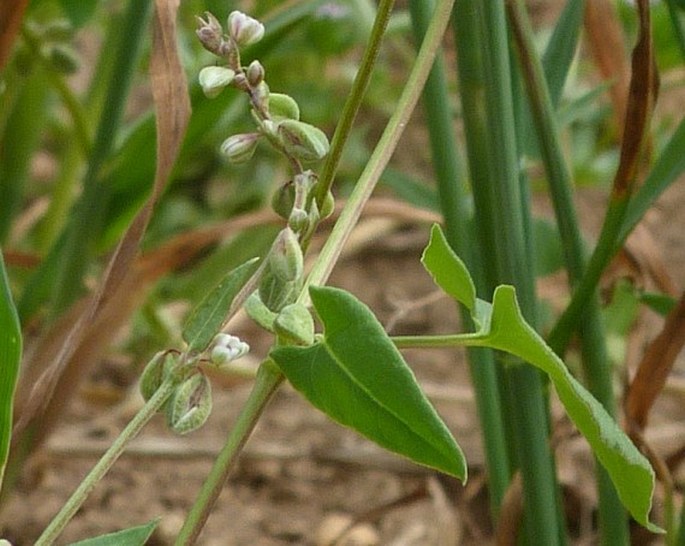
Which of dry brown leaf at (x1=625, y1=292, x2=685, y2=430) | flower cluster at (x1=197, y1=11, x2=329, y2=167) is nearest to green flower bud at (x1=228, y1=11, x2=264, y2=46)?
flower cluster at (x1=197, y1=11, x2=329, y2=167)

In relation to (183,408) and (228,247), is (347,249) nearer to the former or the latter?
(228,247)

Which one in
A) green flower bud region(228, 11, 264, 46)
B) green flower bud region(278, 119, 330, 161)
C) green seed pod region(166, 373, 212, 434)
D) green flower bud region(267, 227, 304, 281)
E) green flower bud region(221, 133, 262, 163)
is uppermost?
green flower bud region(228, 11, 264, 46)

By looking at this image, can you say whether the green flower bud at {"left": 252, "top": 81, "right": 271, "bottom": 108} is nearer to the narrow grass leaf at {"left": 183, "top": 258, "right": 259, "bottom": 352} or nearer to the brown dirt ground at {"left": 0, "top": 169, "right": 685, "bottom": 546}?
the narrow grass leaf at {"left": 183, "top": 258, "right": 259, "bottom": 352}

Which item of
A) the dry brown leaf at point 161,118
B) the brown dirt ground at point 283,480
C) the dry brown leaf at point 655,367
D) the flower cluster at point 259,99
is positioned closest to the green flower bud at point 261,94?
the flower cluster at point 259,99

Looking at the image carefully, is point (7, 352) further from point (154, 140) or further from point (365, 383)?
point (154, 140)

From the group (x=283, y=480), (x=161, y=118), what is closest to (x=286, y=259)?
(x=161, y=118)

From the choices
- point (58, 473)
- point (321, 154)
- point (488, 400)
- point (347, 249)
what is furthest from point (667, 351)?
point (347, 249)
